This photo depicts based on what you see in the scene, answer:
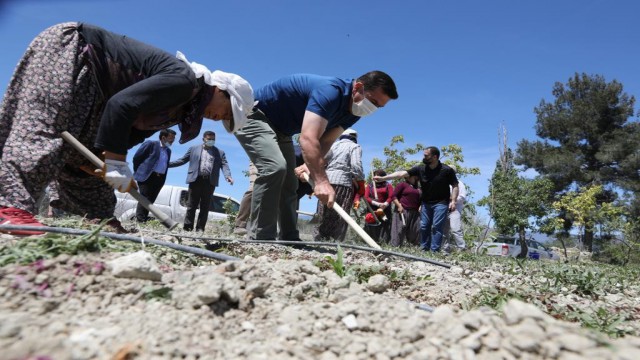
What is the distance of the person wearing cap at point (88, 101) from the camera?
2266mm

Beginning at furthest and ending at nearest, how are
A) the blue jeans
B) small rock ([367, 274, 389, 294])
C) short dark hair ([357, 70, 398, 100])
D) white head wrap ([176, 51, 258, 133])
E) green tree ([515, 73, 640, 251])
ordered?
1. green tree ([515, 73, 640, 251])
2. the blue jeans
3. short dark hair ([357, 70, 398, 100])
4. white head wrap ([176, 51, 258, 133])
5. small rock ([367, 274, 389, 294])

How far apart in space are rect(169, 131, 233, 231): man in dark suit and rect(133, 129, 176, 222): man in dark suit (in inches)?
17.0

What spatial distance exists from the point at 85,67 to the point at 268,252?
65.8 inches

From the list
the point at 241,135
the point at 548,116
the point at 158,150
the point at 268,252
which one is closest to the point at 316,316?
the point at 268,252

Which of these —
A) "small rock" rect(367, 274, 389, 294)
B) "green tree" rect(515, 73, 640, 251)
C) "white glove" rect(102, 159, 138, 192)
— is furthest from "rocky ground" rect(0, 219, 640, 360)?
"green tree" rect(515, 73, 640, 251)

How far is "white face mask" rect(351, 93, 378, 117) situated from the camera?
382 cm

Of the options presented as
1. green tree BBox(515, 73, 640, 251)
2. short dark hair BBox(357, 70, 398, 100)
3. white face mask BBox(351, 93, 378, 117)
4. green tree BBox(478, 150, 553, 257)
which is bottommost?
white face mask BBox(351, 93, 378, 117)

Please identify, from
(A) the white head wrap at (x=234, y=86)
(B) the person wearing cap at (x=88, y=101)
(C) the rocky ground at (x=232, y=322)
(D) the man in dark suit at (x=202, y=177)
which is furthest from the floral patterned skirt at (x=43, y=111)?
(D) the man in dark suit at (x=202, y=177)

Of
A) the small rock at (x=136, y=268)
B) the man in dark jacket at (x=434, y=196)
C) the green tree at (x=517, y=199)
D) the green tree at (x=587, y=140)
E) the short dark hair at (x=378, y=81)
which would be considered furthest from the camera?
the green tree at (x=587, y=140)

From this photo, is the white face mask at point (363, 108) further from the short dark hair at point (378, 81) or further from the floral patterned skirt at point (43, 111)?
the floral patterned skirt at point (43, 111)

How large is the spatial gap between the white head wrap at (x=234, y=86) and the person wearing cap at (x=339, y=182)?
3.12 meters

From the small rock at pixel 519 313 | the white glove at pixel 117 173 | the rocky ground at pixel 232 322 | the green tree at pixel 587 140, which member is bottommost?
the rocky ground at pixel 232 322

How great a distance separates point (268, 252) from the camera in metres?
3.22

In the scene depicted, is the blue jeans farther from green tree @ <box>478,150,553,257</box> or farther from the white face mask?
green tree @ <box>478,150,553,257</box>
